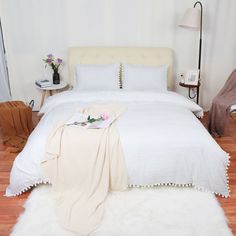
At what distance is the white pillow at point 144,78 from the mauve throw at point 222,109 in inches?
26.3

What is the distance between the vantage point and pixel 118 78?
3734 millimetres

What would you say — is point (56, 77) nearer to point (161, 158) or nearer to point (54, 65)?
point (54, 65)

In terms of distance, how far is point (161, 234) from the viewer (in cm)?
198

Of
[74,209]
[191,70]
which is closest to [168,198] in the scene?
[74,209]

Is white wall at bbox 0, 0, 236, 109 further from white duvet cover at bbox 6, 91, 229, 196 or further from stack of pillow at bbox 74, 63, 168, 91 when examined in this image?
white duvet cover at bbox 6, 91, 229, 196

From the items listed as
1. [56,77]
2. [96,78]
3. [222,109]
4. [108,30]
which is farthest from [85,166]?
[108,30]

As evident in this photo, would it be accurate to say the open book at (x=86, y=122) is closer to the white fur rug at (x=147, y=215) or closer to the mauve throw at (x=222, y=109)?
the white fur rug at (x=147, y=215)

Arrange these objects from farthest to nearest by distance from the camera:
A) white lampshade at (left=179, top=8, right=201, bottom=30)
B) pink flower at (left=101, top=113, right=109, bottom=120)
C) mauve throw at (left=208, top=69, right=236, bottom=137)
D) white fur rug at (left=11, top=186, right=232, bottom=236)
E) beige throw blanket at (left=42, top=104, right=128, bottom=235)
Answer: white lampshade at (left=179, top=8, right=201, bottom=30)
mauve throw at (left=208, top=69, right=236, bottom=137)
pink flower at (left=101, top=113, right=109, bottom=120)
beige throw blanket at (left=42, top=104, right=128, bottom=235)
white fur rug at (left=11, top=186, right=232, bottom=236)

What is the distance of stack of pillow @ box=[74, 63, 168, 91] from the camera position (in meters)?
3.65

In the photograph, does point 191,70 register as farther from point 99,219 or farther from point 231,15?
point 99,219

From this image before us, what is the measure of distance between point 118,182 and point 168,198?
429 millimetres

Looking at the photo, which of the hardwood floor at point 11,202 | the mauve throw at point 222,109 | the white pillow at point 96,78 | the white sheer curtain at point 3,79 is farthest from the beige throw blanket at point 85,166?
the white sheer curtain at point 3,79

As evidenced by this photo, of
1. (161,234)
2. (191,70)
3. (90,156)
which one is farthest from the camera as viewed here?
(191,70)

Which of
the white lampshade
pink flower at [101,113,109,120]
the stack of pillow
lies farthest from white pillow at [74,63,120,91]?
the white lampshade
